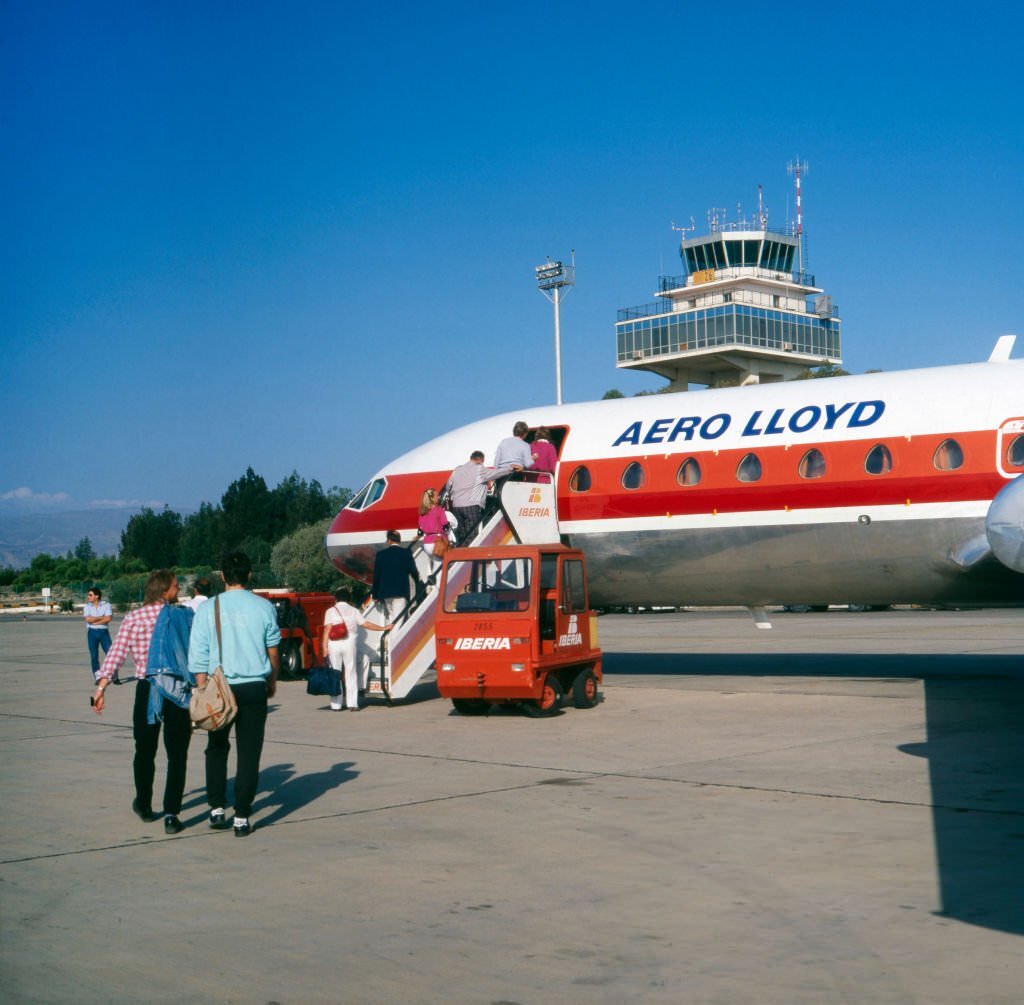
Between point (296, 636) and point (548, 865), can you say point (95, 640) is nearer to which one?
point (296, 636)

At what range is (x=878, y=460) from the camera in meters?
17.2

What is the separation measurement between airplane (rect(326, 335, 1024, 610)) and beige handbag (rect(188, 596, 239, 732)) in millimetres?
10007

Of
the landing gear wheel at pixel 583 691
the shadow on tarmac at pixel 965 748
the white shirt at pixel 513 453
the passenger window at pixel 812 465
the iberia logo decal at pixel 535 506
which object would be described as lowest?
the shadow on tarmac at pixel 965 748

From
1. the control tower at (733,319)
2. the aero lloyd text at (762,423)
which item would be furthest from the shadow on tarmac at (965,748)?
the control tower at (733,319)

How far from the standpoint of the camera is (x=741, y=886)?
7645 millimetres

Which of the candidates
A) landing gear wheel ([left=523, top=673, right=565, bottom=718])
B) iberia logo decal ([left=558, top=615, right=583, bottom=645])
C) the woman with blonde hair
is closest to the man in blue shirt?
landing gear wheel ([left=523, top=673, right=565, bottom=718])

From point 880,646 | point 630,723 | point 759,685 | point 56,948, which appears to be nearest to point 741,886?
point 56,948

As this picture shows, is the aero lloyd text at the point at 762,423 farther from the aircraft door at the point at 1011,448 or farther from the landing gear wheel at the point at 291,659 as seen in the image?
the landing gear wheel at the point at 291,659

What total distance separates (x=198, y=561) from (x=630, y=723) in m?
132

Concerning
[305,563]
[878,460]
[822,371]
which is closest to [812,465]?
[878,460]

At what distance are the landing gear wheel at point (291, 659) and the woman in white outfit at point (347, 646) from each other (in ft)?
23.3

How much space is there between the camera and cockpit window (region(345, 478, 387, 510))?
22625 millimetres

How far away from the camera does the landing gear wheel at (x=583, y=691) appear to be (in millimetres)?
17234

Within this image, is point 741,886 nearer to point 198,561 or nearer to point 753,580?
point 753,580
